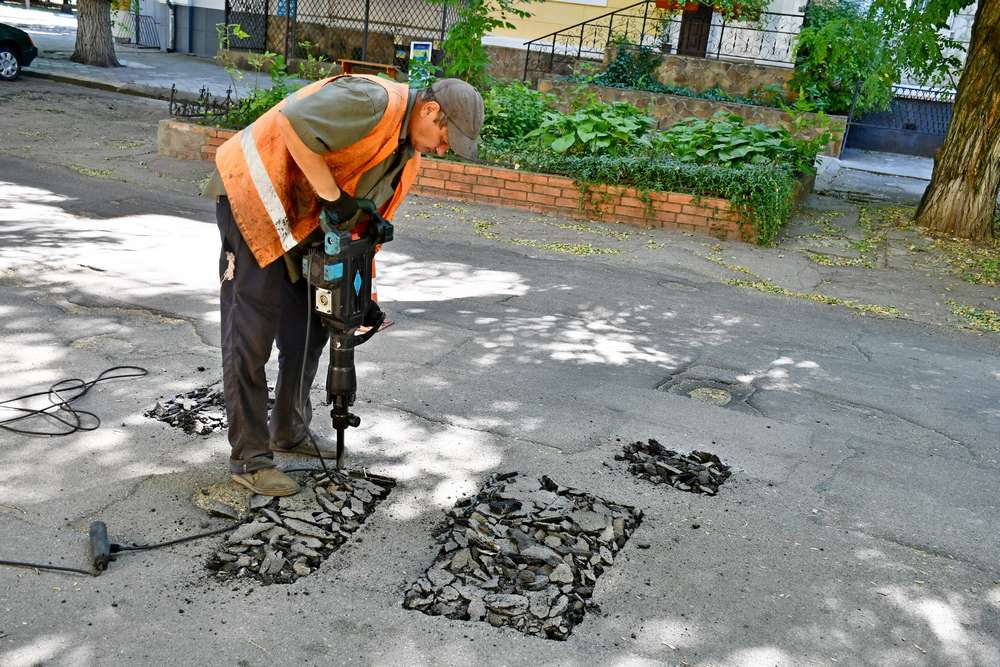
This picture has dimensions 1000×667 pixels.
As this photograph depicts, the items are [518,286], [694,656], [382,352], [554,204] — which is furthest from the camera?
[554,204]

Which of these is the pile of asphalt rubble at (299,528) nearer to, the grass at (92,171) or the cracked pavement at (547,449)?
the cracked pavement at (547,449)

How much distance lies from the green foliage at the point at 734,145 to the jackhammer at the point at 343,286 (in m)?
7.62

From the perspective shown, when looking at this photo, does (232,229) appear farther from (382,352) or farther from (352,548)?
(382,352)

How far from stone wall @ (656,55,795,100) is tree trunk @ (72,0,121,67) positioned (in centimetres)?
1247

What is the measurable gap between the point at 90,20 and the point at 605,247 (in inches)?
659

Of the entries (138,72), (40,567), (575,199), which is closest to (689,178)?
(575,199)

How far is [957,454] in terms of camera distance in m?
5.35

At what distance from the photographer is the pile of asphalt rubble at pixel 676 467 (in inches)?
184

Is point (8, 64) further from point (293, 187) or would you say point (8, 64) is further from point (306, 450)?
point (293, 187)

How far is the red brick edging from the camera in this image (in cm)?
1025

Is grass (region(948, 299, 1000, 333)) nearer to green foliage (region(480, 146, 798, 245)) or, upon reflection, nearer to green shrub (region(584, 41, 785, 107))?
green foliage (region(480, 146, 798, 245))

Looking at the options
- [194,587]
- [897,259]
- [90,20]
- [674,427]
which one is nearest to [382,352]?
[674,427]

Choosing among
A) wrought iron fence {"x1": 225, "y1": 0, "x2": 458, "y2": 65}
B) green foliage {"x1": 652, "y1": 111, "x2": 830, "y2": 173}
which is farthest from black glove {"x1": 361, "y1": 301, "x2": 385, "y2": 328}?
wrought iron fence {"x1": 225, "y1": 0, "x2": 458, "y2": 65}

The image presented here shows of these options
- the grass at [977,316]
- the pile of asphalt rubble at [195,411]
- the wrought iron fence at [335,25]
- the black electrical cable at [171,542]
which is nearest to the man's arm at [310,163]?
the black electrical cable at [171,542]
